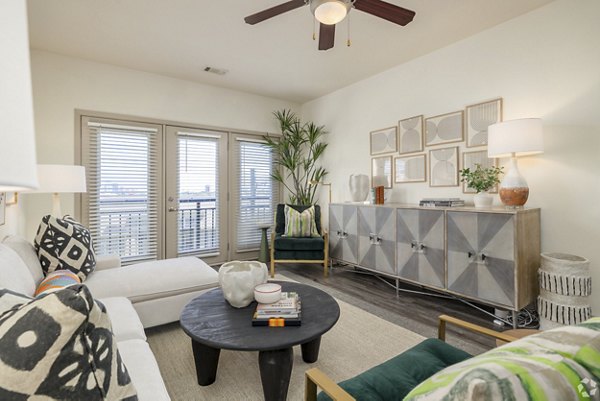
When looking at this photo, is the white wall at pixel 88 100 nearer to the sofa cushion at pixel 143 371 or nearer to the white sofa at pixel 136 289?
the white sofa at pixel 136 289

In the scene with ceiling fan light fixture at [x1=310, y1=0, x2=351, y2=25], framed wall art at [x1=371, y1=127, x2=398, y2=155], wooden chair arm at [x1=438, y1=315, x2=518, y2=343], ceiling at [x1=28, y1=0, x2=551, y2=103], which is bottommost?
wooden chair arm at [x1=438, y1=315, x2=518, y2=343]

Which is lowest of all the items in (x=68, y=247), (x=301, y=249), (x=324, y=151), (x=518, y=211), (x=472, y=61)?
(x=301, y=249)

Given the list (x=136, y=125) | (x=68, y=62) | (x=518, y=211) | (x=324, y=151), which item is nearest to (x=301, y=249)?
(x=324, y=151)

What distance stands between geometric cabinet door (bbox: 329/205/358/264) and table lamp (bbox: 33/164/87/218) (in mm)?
2868

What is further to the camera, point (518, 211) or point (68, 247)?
point (518, 211)

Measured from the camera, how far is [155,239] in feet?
13.0

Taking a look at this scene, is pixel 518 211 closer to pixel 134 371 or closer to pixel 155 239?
pixel 134 371

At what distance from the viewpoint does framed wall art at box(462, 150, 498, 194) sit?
9.30 feet

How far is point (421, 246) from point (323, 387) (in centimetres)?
235

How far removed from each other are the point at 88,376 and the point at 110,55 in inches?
152

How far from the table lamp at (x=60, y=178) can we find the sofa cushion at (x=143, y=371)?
1.85 metres

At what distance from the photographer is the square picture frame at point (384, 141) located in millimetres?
3717

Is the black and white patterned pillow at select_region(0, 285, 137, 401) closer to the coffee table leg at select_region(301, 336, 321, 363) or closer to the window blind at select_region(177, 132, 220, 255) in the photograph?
the coffee table leg at select_region(301, 336, 321, 363)

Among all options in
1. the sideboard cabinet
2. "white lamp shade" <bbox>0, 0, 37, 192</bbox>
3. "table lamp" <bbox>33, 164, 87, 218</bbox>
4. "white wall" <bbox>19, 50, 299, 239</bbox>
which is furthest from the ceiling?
"white lamp shade" <bbox>0, 0, 37, 192</bbox>
